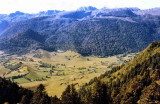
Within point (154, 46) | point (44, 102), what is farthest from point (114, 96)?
point (154, 46)

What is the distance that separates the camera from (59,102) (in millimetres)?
81688

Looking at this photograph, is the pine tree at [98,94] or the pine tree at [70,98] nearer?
the pine tree at [70,98]

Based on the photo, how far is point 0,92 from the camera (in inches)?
5212

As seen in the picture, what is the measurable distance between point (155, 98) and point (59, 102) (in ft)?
118

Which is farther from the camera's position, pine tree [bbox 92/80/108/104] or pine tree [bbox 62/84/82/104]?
pine tree [bbox 92/80/108/104]

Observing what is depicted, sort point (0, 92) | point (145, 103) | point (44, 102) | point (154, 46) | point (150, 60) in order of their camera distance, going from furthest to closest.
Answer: point (154, 46) → point (150, 60) → point (0, 92) → point (44, 102) → point (145, 103)

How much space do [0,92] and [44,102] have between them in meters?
63.3

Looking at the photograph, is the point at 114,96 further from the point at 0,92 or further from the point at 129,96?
the point at 0,92

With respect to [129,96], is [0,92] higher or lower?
lower

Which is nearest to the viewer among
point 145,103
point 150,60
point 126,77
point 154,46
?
point 145,103

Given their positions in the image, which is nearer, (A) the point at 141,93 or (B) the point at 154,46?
(A) the point at 141,93

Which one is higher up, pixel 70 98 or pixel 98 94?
pixel 98 94

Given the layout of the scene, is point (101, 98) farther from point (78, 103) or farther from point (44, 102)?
point (44, 102)

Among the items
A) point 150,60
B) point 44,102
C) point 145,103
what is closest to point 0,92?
point 44,102
